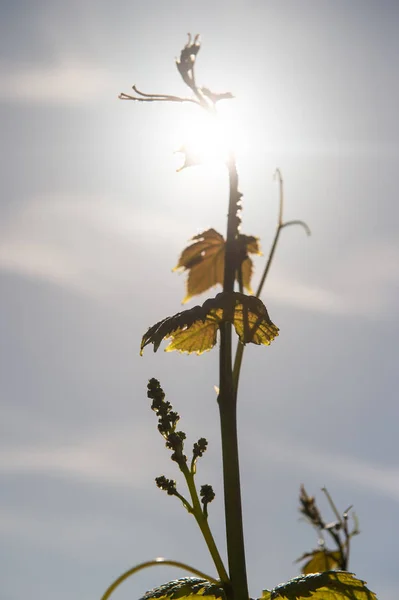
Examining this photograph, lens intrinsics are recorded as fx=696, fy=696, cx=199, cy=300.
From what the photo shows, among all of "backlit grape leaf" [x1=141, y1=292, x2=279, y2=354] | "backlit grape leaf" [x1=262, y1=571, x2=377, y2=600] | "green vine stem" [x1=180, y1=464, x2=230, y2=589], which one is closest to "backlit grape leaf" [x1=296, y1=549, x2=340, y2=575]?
"backlit grape leaf" [x1=262, y1=571, x2=377, y2=600]

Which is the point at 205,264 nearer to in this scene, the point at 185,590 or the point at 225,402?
the point at 225,402

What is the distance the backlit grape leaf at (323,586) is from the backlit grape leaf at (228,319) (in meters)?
0.82

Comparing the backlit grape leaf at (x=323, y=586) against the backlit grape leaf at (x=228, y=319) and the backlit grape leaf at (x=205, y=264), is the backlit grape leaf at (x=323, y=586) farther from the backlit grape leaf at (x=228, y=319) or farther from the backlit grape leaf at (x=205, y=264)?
the backlit grape leaf at (x=205, y=264)

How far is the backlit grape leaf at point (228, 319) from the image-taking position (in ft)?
7.59

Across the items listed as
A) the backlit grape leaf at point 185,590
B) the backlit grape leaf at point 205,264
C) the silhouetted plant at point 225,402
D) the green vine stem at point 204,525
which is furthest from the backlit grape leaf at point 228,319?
the backlit grape leaf at point 185,590

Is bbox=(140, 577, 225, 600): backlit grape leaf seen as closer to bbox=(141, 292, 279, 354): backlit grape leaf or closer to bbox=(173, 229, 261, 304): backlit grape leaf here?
bbox=(141, 292, 279, 354): backlit grape leaf

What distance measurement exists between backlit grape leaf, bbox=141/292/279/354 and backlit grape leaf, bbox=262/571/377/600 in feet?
2.69

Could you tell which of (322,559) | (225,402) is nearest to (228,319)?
(225,402)

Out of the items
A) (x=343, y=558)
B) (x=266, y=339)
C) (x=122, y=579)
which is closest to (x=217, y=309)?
(x=266, y=339)

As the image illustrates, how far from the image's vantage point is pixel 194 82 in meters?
2.46

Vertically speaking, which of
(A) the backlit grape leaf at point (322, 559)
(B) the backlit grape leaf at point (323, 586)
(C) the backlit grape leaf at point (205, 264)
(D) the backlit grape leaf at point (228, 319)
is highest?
(C) the backlit grape leaf at point (205, 264)

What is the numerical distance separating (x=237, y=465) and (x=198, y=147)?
115 centimetres

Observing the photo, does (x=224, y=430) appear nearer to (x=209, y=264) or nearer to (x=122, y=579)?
(x=122, y=579)

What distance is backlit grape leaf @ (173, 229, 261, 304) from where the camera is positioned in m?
3.00
